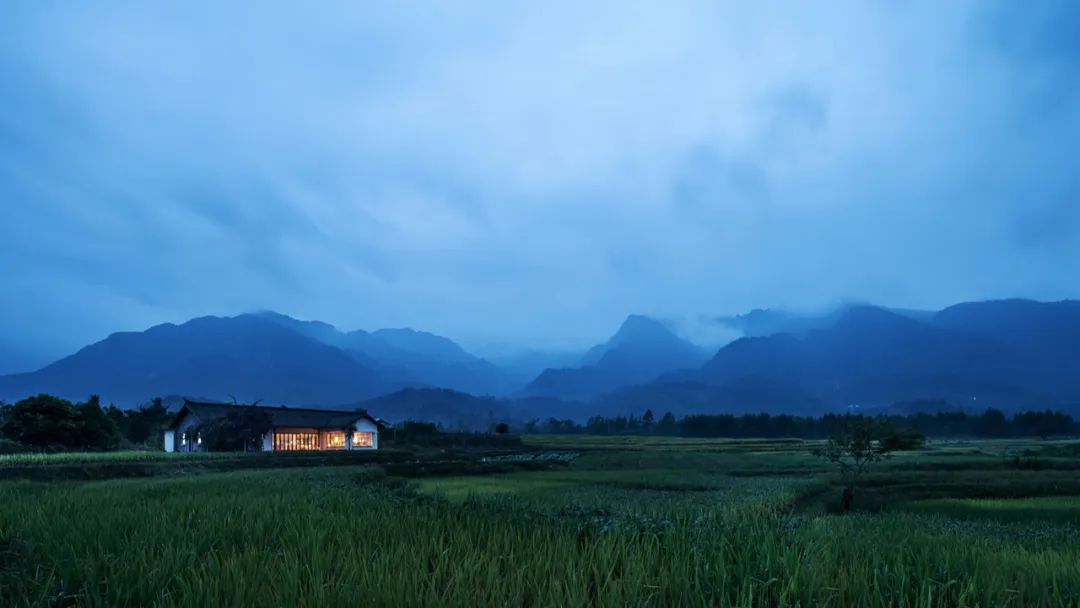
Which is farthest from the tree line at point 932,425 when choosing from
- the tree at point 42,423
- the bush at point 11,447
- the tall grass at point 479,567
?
the tall grass at point 479,567

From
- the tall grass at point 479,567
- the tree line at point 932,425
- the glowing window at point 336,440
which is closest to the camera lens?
the tall grass at point 479,567

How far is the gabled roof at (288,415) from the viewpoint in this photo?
55.5 meters

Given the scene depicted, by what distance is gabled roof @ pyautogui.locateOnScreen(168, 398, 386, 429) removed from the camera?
55469 mm

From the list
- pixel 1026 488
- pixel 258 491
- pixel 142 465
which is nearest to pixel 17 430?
pixel 142 465

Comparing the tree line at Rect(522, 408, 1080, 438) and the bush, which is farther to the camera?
the tree line at Rect(522, 408, 1080, 438)

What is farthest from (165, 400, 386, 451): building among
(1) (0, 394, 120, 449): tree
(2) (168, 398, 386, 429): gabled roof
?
(1) (0, 394, 120, 449): tree

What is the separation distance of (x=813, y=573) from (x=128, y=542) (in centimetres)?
626

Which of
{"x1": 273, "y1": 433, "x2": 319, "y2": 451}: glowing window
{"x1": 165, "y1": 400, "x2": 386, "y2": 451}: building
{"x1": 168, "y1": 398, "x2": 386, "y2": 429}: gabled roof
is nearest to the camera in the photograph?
{"x1": 165, "y1": 400, "x2": 386, "y2": 451}: building

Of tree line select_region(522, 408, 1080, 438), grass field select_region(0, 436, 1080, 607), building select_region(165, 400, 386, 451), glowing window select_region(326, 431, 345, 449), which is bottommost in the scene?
tree line select_region(522, 408, 1080, 438)

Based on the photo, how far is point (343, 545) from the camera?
18.5 feet

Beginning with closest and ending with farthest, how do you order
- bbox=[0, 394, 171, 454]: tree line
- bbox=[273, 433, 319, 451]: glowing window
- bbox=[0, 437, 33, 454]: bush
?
bbox=[0, 437, 33, 454]: bush, bbox=[0, 394, 171, 454]: tree line, bbox=[273, 433, 319, 451]: glowing window

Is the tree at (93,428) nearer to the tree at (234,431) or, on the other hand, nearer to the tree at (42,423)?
the tree at (42,423)

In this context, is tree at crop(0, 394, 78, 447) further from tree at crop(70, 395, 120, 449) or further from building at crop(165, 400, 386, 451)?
building at crop(165, 400, 386, 451)

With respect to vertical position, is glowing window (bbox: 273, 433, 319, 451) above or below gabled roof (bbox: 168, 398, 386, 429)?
below
